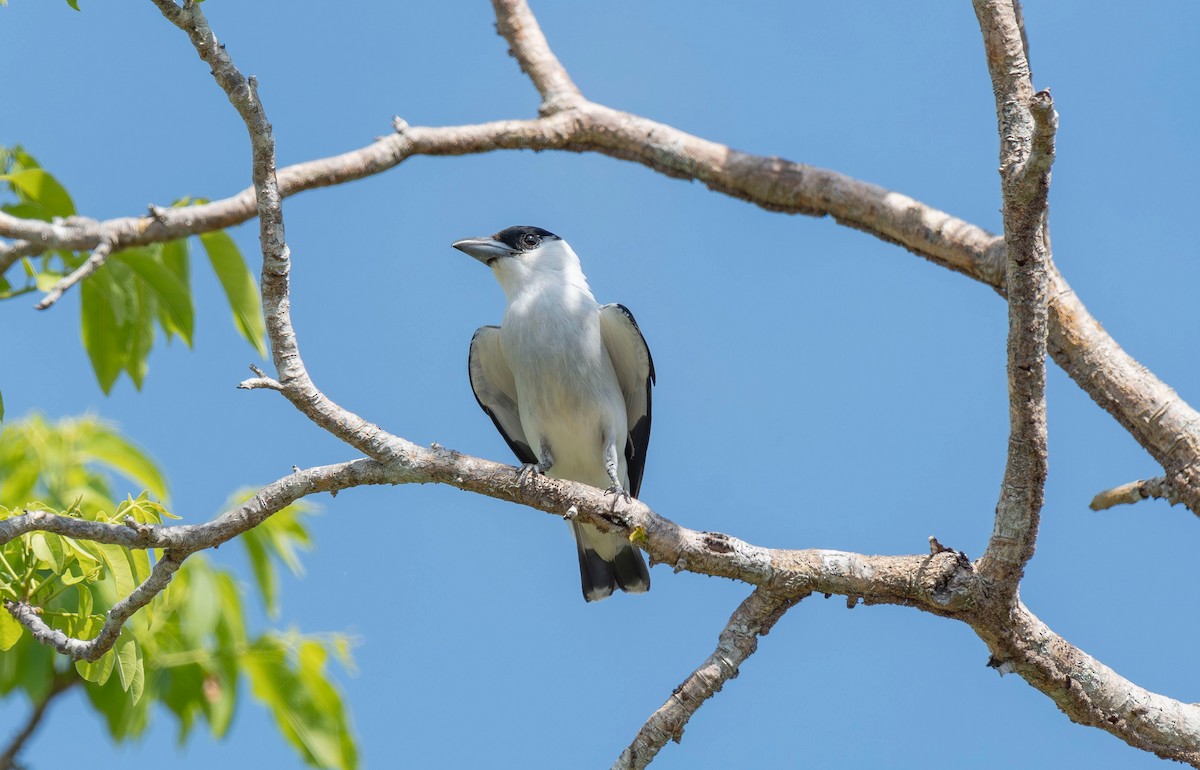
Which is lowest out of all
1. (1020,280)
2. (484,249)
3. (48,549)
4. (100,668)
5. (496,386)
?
(100,668)

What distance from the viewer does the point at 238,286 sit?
499cm

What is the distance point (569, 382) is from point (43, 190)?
2672 millimetres

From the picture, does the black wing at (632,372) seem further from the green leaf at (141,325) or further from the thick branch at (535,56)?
the green leaf at (141,325)

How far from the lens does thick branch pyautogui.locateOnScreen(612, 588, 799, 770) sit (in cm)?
384

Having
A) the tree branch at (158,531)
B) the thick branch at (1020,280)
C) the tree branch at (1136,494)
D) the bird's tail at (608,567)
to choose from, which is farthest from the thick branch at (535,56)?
the tree branch at (1136,494)

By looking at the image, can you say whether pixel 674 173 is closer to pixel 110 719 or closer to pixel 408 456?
pixel 408 456

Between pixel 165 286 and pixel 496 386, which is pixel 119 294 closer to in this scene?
pixel 165 286

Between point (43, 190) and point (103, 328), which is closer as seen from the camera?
point (43, 190)

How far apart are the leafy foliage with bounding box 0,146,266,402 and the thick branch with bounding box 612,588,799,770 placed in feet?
7.24

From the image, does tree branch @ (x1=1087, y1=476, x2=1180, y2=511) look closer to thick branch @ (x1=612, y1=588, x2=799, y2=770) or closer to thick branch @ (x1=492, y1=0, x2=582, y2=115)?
thick branch @ (x1=612, y1=588, x2=799, y2=770)

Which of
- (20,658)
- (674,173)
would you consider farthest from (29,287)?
(674,173)

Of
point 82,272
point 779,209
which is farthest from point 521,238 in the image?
point 82,272

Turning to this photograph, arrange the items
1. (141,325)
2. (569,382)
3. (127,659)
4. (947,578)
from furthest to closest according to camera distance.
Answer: (569,382) → (141,325) → (947,578) → (127,659)

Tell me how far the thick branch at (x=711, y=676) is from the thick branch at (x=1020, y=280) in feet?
2.58
